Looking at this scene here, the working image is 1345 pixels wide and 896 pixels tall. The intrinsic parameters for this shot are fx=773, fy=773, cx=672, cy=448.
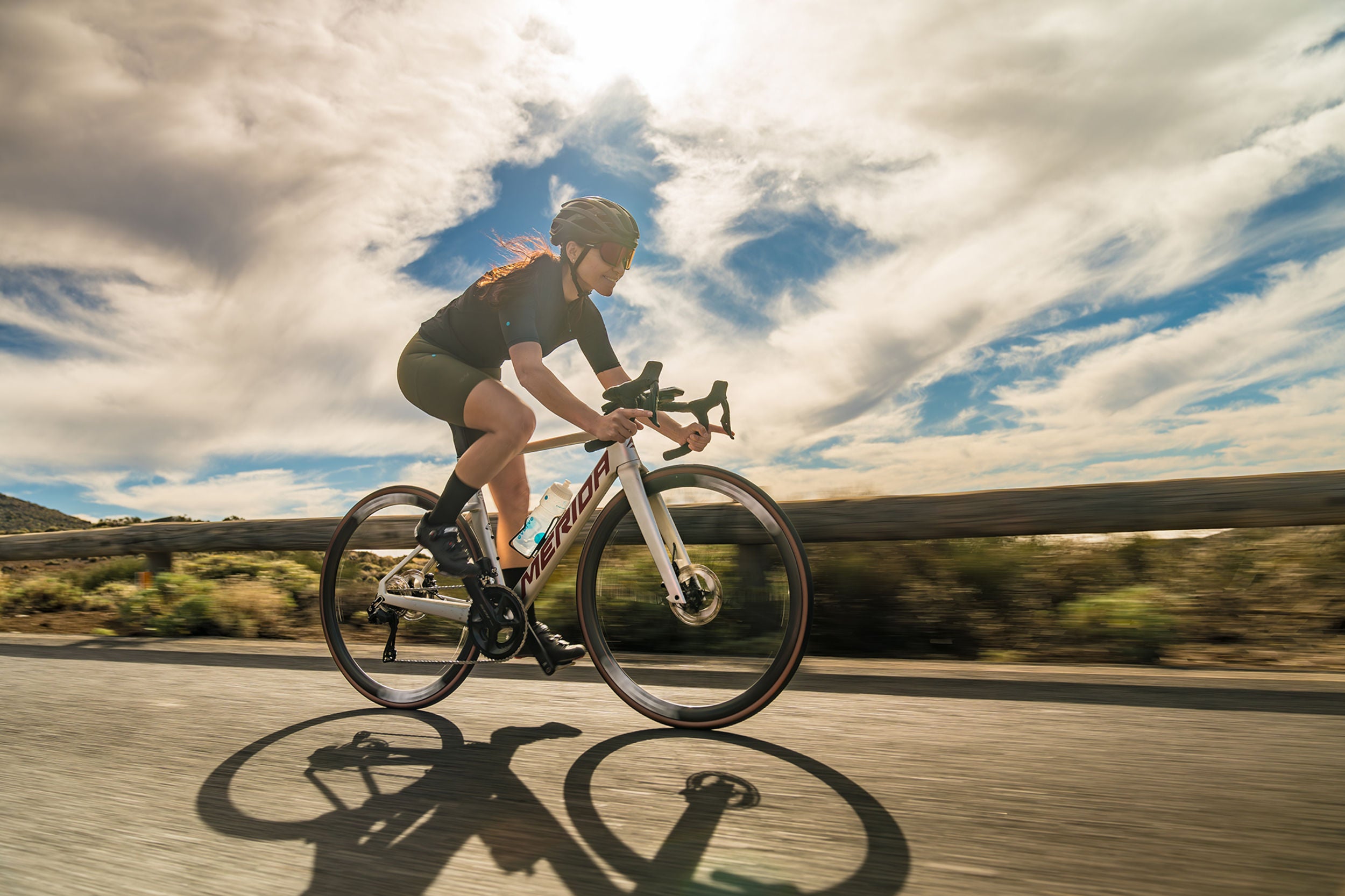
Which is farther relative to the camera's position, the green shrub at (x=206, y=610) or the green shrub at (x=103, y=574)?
the green shrub at (x=103, y=574)

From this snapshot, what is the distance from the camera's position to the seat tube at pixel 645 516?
2760 millimetres

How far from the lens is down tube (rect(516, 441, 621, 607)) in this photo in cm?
301

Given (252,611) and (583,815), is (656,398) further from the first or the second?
(252,611)

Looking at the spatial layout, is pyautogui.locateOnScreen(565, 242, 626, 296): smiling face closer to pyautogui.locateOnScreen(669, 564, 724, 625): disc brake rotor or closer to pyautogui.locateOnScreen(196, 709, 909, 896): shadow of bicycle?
pyautogui.locateOnScreen(669, 564, 724, 625): disc brake rotor

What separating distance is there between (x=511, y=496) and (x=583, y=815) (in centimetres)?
163

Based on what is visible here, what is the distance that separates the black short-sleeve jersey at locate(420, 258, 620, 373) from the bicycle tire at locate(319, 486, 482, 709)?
2.27 ft

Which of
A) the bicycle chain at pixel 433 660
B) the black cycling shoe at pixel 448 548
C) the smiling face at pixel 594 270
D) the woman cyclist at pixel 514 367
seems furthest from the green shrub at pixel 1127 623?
the black cycling shoe at pixel 448 548

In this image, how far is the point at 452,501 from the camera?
10.3 feet

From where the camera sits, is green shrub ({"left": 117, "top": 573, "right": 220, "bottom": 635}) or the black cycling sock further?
green shrub ({"left": 117, "top": 573, "right": 220, "bottom": 635})

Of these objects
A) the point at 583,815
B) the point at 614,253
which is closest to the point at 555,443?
the point at 614,253

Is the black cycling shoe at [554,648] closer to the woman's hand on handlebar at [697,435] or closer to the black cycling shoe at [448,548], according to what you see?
the black cycling shoe at [448,548]

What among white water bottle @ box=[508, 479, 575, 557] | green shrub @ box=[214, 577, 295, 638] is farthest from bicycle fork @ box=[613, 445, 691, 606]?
green shrub @ box=[214, 577, 295, 638]

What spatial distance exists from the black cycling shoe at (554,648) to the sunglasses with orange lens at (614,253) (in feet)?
4.75

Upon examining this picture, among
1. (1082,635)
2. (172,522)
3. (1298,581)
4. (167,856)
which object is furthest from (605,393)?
(172,522)
